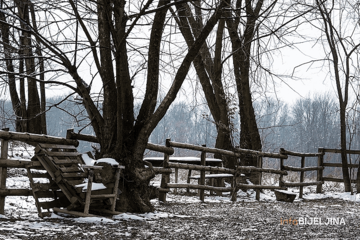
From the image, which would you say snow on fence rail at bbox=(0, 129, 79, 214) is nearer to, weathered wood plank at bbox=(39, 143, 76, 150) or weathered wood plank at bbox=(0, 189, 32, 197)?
weathered wood plank at bbox=(0, 189, 32, 197)

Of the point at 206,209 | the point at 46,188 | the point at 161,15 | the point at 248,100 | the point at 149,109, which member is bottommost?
the point at 206,209

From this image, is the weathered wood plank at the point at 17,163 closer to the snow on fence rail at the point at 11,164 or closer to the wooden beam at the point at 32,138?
the snow on fence rail at the point at 11,164

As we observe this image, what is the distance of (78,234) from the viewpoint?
457cm

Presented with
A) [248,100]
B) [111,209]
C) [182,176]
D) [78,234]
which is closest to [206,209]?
[111,209]

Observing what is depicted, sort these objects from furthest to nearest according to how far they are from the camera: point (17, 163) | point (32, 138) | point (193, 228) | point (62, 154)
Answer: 1. point (62, 154)
2. point (32, 138)
3. point (17, 163)
4. point (193, 228)

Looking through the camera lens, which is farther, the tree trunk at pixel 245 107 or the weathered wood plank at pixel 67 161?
the tree trunk at pixel 245 107

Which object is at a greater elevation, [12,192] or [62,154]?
[62,154]

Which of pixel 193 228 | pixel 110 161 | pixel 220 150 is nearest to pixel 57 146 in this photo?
pixel 110 161

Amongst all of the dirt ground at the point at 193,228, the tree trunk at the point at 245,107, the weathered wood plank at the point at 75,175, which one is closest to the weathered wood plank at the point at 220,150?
the tree trunk at the point at 245,107

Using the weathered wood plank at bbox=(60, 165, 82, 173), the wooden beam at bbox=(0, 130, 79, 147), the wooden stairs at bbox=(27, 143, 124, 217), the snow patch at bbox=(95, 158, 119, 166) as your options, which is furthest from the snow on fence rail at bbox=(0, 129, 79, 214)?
the snow patch at bbox=(95, 158, 119, 166)

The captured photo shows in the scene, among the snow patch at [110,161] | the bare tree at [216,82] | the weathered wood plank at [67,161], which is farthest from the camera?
the bare tree at [216,82]

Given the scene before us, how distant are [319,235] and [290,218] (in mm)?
1687

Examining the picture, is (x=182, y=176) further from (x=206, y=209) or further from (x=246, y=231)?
(x=246, y=231)

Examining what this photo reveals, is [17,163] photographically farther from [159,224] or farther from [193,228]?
[193,228]
